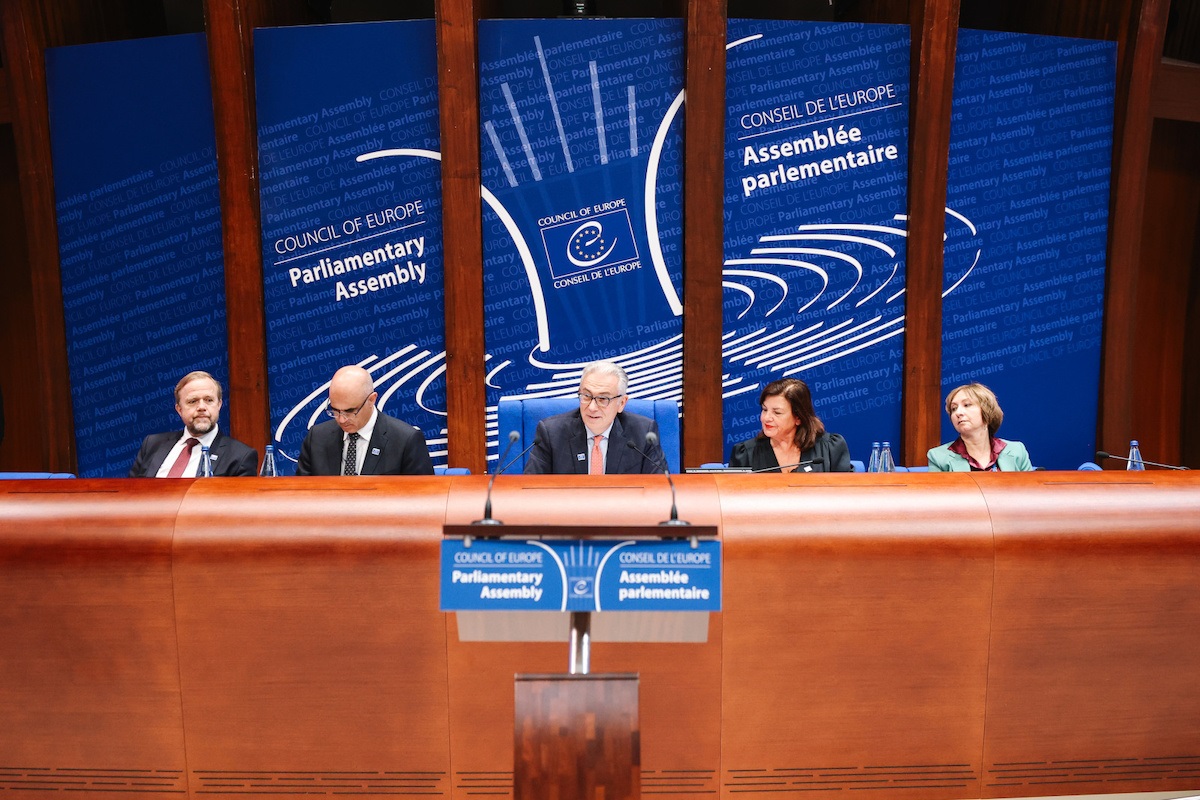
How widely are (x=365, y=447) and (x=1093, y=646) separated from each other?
2514 millimetres

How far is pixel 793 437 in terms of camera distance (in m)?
3.19

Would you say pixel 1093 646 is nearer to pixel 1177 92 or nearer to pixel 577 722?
pixel 577 722

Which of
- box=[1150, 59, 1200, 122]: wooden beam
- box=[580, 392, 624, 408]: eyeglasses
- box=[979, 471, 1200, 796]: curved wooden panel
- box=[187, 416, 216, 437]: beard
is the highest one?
box=[1150, 59, 1200, 122]: wooden beam

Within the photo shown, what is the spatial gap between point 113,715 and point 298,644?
0.53 m

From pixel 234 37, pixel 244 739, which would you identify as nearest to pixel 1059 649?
pixel 244 739

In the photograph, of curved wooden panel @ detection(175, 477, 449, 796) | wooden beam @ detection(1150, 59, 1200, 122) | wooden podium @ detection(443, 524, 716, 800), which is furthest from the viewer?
wooden beam @ detection(1150, 59, 1200, 122)

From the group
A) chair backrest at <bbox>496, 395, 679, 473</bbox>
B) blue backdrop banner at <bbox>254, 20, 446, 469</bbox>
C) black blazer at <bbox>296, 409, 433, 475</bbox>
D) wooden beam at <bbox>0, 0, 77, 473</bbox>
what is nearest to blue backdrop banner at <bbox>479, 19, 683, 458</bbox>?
blue backdrop banner at <bbox>254, 20, 446, 469</bbox>

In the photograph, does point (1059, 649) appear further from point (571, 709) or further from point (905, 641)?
point (571, 709)

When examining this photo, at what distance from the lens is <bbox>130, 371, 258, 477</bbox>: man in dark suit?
308cm

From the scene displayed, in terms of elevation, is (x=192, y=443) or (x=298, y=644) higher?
(x=192, y=443)

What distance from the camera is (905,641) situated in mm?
2092

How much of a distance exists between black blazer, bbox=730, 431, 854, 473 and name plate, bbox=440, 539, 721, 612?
159 cm

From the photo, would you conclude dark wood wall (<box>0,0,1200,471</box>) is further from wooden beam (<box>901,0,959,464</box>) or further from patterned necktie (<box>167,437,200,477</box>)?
patterned necktie (<box>167,437,200,477</box>)

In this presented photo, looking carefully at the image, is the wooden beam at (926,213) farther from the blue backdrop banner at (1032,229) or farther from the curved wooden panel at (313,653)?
the curved wooden panel at (313,653)
